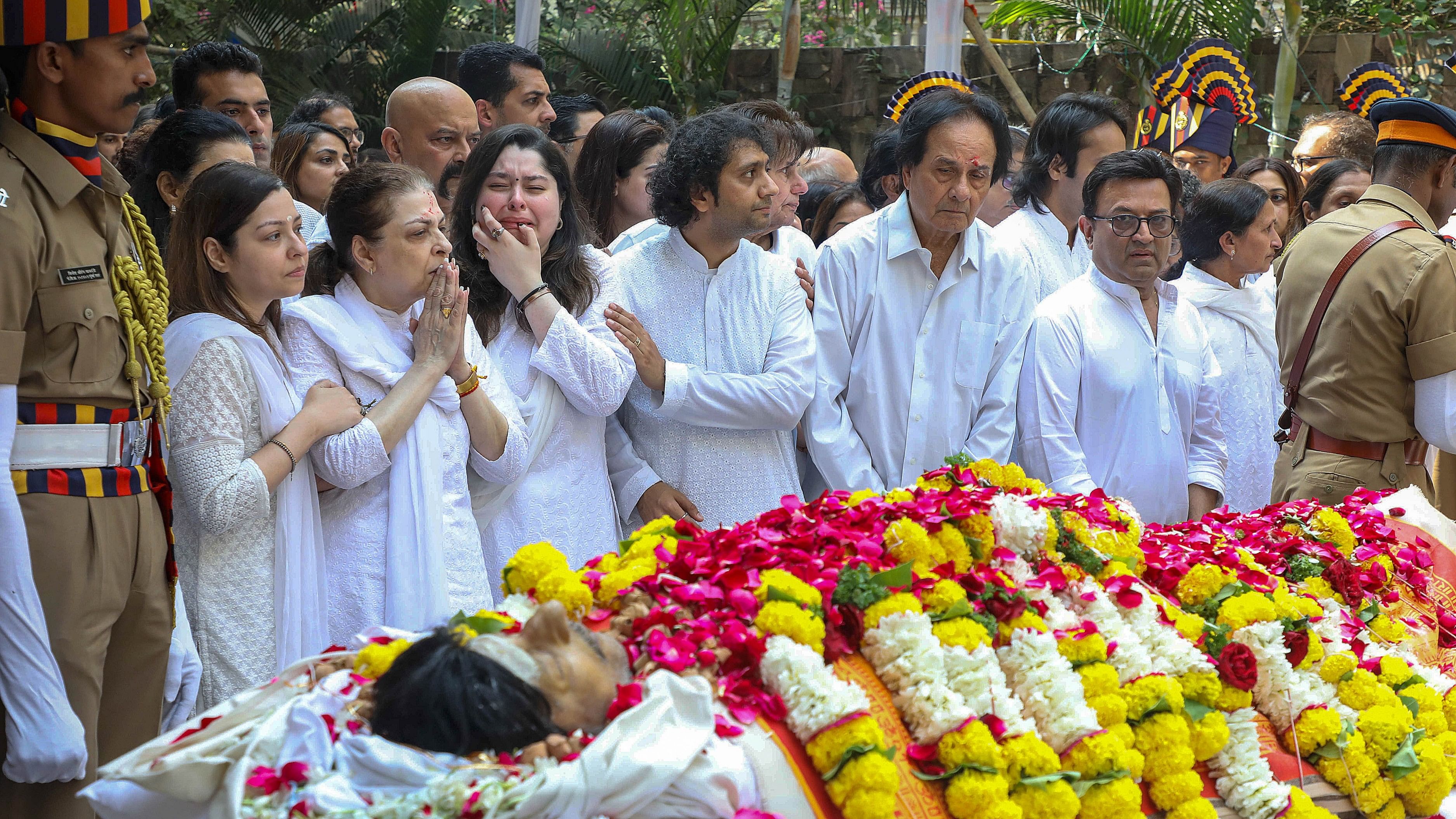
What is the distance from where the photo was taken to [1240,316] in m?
5.00

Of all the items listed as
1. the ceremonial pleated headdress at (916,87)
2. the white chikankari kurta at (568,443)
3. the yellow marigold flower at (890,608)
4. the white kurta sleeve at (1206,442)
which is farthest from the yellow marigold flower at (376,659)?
the ceremonial pleated headdress at (916,87)

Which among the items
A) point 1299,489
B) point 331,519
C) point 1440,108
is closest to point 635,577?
point 331,519

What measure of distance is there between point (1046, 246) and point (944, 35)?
10.0 ft

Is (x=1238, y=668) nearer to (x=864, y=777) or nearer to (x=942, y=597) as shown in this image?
(x=942, y=597)

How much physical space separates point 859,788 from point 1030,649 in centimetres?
54

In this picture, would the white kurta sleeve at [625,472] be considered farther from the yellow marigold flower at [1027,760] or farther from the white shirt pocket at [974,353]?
the yellow marigold flower at [1027,760]

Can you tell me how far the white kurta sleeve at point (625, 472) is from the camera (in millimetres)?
3865

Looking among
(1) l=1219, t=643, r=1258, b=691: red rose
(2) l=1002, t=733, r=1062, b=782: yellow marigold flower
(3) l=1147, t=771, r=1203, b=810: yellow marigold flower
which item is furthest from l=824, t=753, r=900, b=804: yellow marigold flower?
(1) l=1219, t=643, r=1258, b=691: red rose

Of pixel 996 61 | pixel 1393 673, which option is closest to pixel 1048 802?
pixel 1393 673

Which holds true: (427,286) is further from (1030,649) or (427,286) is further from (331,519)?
(1030,649)

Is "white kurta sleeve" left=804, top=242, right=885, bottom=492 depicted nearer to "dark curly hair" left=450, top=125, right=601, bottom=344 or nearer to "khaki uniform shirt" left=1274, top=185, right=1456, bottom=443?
"dark curly hair" left=450, top=125, right=601, bottom=344

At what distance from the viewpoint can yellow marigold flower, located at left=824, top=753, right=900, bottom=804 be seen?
2117 millimetres

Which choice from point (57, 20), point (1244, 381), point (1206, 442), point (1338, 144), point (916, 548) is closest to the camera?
point (916, 548)

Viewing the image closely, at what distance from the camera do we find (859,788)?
2.13m
